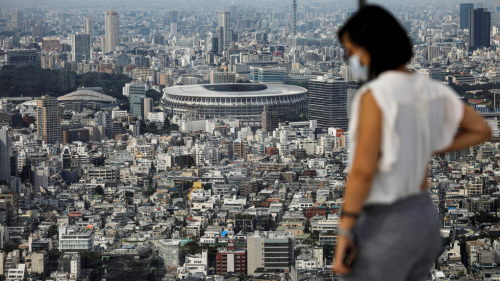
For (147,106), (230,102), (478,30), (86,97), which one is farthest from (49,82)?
(478,30)

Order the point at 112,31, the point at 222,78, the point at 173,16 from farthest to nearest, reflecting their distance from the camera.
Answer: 1. the point at 173,16
2. the point at 112,31
3. the point at 222,78

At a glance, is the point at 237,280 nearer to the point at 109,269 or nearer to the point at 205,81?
the point at 109,269

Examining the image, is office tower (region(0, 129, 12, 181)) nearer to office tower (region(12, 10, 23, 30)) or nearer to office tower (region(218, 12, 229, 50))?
Result: office tower (region(12, 10, 23, 30))

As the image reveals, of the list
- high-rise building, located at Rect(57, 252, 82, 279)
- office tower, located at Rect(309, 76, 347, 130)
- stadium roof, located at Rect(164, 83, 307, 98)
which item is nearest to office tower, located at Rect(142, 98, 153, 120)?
stadium roof, located at Rect(164, 83, 307, 98)

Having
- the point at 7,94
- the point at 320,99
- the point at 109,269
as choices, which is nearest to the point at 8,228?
the point at 109,269

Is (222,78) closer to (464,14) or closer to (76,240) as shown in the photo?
(464,14)

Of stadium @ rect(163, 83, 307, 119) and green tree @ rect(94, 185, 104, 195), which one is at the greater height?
stadium @ rect(163, 83, 307, 119)
